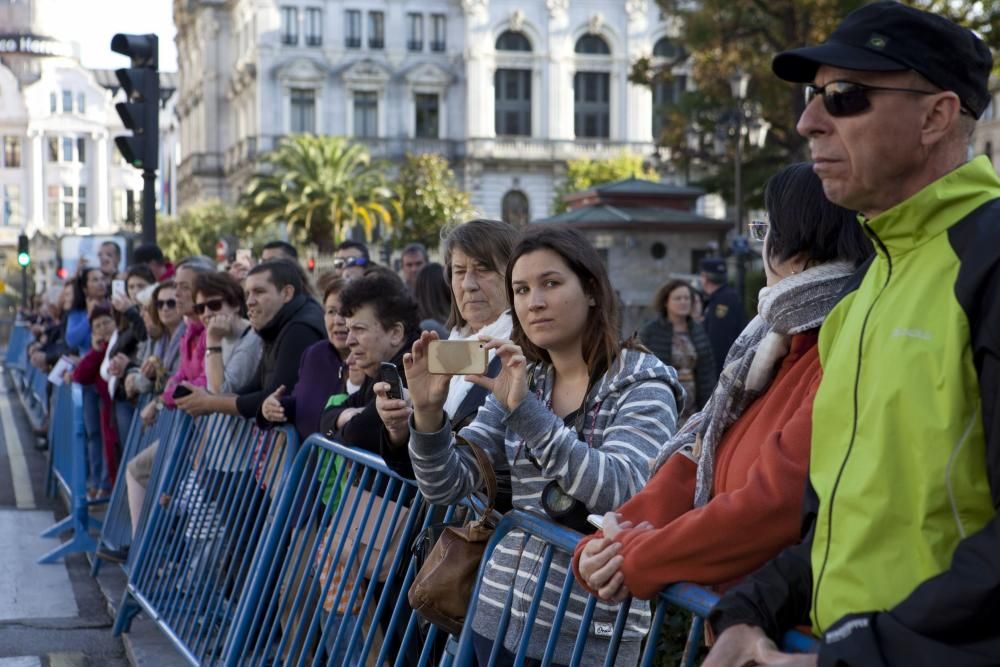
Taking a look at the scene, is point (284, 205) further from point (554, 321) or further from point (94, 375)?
point (554, 321)

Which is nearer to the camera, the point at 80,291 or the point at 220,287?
the point at 220,287

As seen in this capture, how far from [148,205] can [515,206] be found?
76.1 meters

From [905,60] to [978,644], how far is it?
0.96 m

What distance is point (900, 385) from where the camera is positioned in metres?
2.28

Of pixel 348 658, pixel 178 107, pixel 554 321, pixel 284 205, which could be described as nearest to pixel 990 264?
pixel 554 321

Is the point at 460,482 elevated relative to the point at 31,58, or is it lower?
lower

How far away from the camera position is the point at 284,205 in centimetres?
7169

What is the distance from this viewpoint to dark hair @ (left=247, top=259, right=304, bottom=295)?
282 inches

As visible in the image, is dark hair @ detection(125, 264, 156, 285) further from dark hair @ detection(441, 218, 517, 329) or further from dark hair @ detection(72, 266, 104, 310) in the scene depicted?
dark hair @ detection(441, 218, 517, 329)

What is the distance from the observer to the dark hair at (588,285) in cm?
390

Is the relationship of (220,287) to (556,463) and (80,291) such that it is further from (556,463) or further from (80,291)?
(80,291)

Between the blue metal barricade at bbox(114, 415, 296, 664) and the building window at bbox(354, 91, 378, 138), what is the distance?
8125 cm

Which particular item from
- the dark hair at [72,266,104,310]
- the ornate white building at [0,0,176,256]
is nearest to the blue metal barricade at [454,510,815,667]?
the dark hair at [72,266,104,310]

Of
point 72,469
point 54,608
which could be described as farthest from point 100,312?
point 54,608
